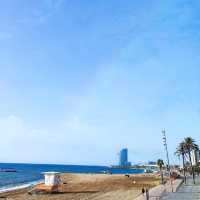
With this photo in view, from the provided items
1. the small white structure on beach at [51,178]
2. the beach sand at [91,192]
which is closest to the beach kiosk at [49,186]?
the small white structure on beach at [51,178]

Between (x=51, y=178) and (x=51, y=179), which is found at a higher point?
(x=51, y=178)

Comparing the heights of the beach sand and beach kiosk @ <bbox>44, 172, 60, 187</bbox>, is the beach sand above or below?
below

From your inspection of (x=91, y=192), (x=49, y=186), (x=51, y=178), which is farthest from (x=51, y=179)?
(x=91, y=192)

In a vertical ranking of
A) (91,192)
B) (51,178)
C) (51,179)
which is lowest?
(91,192)

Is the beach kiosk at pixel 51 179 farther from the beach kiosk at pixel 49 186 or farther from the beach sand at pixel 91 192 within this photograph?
the beach sand at pixel 91 192

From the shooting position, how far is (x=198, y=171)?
13650 centimetres

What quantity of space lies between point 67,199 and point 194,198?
20.5 metres

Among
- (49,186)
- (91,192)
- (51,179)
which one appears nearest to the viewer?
(49,186)

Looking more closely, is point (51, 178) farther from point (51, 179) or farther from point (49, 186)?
point (49, 186)

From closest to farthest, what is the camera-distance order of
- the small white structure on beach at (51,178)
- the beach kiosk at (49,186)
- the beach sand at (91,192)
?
the beach sand at (91,192)
the beach kiosk at (49,186)
the small white structure on beach at (51,178)

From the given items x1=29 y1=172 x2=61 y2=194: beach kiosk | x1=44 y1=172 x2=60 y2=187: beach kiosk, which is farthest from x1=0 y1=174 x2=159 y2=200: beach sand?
x1=44 y1=172 x2=60 y2=187: beach kiosk

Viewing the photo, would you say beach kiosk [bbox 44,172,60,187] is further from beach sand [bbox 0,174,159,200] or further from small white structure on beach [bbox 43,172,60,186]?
beach sand [bbox 0,174,159,200]

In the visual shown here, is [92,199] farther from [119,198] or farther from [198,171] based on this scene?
[198,171]

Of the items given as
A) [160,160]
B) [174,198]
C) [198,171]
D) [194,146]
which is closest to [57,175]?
[174,198]
